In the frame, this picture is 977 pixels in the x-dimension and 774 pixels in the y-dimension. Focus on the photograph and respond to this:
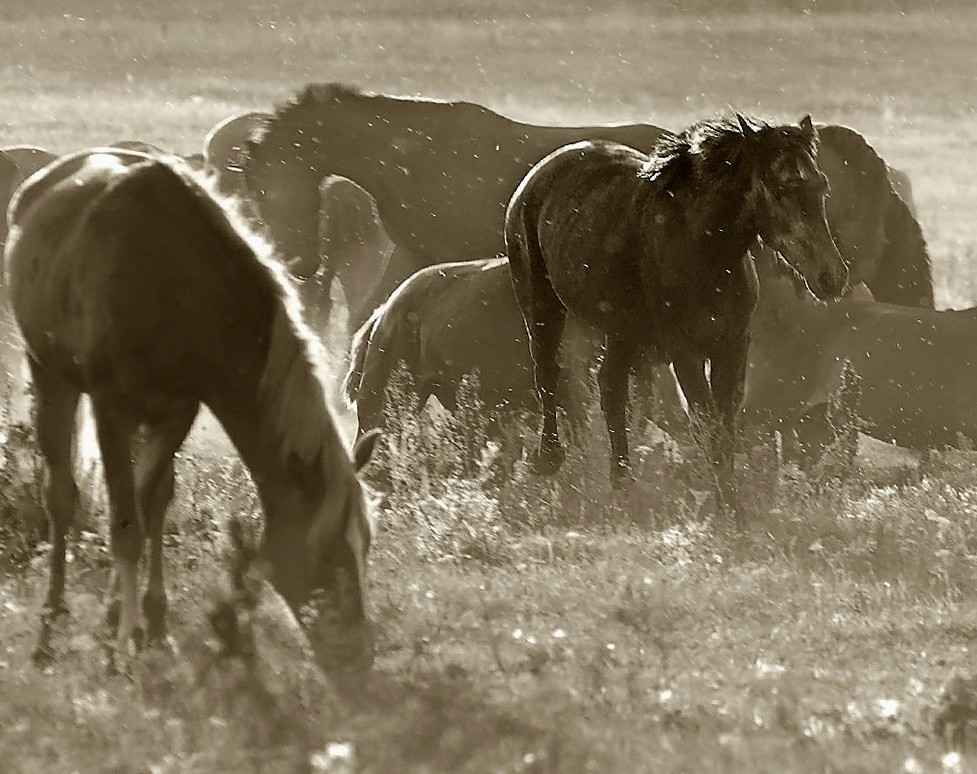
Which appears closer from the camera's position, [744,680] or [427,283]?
[744,680]

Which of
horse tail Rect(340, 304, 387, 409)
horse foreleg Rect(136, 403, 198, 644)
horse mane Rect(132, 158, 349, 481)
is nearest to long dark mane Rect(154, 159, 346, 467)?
horse mane Rect(132, 158, 349, 481)

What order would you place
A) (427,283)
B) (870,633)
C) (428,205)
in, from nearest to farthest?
(870,633)
(427,283)
(428,205)

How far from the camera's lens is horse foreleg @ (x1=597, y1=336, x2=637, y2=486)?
6.84 meters

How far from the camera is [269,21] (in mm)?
13477

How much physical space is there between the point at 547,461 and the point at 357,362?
4.35 ft

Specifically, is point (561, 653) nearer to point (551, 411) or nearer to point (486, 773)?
point (486, 773)

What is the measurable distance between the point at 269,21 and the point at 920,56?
6.19m

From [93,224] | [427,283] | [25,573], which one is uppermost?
[93,224]

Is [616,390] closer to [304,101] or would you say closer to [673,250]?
[673,250]

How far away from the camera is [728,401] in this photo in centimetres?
645

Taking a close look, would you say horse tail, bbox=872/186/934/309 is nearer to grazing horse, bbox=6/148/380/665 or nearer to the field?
the field

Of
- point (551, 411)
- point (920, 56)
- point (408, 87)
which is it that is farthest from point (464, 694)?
point (920, 56)

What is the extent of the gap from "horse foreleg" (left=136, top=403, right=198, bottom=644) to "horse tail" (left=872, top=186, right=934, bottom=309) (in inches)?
206

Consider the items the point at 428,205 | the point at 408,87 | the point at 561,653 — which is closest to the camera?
the point at 561,653
